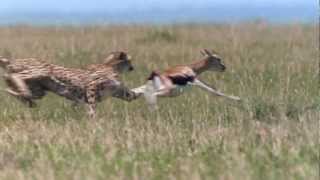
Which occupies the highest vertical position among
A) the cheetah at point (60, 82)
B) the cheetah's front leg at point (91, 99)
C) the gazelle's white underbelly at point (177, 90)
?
the cheetah at point (60, 82)

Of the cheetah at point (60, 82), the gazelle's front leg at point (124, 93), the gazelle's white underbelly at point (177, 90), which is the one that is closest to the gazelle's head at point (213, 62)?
the gazelle's white underbelly at point (177, 90)

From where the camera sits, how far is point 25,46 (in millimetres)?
19469

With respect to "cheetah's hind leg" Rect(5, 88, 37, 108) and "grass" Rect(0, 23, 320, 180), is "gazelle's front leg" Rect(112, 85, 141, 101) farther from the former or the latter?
"cheetah's hind leg" Rect(5, 88, 37, 108)

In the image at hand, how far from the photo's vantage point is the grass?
20.2ft

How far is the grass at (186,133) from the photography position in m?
6.15

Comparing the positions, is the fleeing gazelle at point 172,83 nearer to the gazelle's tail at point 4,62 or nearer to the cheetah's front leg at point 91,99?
the cheetah's front leg at point 91,99

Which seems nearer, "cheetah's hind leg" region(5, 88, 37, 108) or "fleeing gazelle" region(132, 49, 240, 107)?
"cheetah's hind leg" region(5, 88, 37, 108)

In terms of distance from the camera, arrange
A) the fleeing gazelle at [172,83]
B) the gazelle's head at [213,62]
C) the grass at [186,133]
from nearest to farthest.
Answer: the grass at [186,133] < the fleeing gazelle at [172,83] < the gazelle's head at [213,62]

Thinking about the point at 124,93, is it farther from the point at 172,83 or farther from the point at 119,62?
the point at 172,83

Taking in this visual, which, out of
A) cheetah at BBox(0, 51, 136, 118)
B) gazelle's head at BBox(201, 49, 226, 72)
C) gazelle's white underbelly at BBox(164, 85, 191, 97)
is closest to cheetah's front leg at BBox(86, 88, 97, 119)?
cheetah at BBox(0, 51, 136, 118)

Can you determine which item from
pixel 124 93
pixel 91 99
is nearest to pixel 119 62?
pixel 124 93

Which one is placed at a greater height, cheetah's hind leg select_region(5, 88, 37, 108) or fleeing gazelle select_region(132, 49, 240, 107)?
cheetah's hind leg select_region(5, 88, 37, 108)

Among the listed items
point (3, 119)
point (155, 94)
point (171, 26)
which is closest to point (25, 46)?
point (171, 26)

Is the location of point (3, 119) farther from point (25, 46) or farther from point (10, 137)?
point (25, 46)
